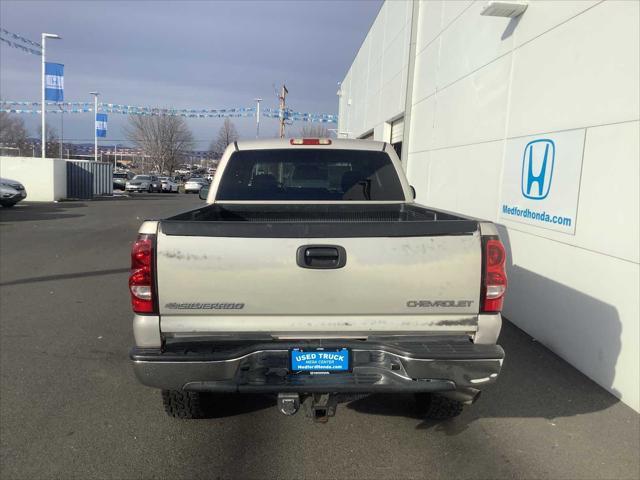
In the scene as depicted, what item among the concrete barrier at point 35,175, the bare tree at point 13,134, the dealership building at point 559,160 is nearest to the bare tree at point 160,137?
the bare tree at point 13,134

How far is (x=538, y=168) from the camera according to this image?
5797mm

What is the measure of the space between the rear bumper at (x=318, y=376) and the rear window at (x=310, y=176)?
2.03 m

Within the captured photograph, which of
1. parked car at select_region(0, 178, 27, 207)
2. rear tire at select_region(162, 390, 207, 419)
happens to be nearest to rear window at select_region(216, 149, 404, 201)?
rear tire at select_region(162, 390, 207, 419)

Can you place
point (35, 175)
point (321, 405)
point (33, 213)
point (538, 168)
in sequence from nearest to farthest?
point (321, 405) < point (538, 168) < point (33, 213) < point (35, 175)

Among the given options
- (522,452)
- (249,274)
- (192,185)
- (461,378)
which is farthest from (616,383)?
(192,185)

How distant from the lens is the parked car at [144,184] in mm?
41969

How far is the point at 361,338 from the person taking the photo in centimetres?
295

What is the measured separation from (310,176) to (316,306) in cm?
220

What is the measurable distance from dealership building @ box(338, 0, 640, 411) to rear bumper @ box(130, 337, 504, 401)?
2199 millimetres

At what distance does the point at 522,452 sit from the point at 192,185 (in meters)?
45.8

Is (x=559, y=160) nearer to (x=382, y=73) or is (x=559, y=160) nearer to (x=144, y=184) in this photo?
(x=382, y=73)

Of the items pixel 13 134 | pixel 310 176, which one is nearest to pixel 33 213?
pixel 310 176

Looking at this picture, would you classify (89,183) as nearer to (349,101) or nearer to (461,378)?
(349,101)

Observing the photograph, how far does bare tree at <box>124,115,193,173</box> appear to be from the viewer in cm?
A: 6394
